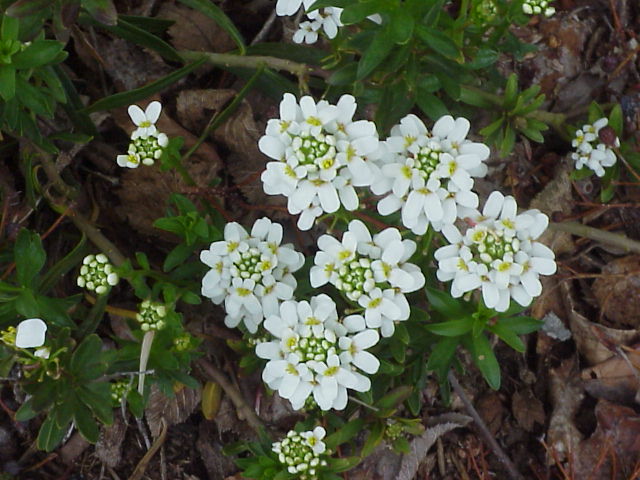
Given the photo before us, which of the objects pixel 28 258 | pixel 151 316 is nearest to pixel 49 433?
pixel 151 316

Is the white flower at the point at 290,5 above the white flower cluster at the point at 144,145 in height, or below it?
above

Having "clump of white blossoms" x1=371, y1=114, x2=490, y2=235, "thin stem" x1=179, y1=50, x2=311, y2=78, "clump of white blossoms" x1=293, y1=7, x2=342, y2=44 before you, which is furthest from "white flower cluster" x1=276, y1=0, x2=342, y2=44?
"clump of white blossoms" x1=371, y1=114, x2=490, y2=235

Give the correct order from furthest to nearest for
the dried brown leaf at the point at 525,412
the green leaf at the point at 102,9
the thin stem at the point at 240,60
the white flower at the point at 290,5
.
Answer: the dried brown leaf at the point at 525,412 < the thin stem at the point at 240,60 < the white flower at the point at 290,5 < the green leaf at the point at 102,9

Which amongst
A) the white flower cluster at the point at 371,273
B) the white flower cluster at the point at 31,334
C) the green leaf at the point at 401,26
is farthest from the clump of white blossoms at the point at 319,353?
the green leaf at the point at 401,26

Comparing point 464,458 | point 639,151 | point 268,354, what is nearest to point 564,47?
point 639,151

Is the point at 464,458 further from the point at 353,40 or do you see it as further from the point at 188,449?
the point at 353,40

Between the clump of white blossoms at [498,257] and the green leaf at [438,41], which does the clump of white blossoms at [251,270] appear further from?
the green leaf at [438,41]

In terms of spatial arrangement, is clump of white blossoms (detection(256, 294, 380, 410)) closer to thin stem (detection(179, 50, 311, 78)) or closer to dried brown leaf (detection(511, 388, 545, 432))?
thin stem (detection(179, 50, 311, 78))
